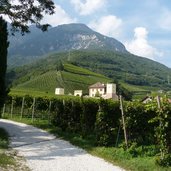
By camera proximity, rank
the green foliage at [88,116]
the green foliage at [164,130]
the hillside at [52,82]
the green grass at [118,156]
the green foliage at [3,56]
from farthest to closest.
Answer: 1. the hillside at [52,82]
2. the green foliage at [88,116]
3. the green foliage at [3,56]
4. the green foliage at [164,130]
5. the green grass at [118,156]

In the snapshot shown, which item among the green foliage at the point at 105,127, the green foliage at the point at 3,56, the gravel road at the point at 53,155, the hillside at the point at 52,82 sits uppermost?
the hillside at the point at 52,82

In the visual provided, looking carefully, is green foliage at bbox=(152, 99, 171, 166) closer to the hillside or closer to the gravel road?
the gravel road

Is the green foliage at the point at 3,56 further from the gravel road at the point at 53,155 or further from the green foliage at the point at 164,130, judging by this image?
the green foliage at the point at 164,130

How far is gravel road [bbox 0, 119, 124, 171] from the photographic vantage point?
15.0 m

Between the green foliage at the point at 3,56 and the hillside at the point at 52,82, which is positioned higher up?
the hillside at the point at 52,82

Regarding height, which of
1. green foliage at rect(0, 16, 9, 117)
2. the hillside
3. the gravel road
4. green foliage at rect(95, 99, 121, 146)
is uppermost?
the hillside

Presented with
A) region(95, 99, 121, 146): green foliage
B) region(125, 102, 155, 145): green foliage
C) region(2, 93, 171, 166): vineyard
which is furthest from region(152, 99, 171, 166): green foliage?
region(95, 99, 121, 146): green foliage

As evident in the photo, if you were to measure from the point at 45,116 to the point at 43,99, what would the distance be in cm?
911

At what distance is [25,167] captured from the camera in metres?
14.3

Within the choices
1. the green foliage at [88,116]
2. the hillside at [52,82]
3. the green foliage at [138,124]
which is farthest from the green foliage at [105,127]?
the hillside at [52,82]

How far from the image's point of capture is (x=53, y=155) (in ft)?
57.3

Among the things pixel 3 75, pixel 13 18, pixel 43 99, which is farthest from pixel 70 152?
pixel 43 99

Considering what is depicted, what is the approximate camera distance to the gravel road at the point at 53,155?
1504 cm

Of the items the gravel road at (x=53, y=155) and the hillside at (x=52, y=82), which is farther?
the hillside at (x=52, y=82)
